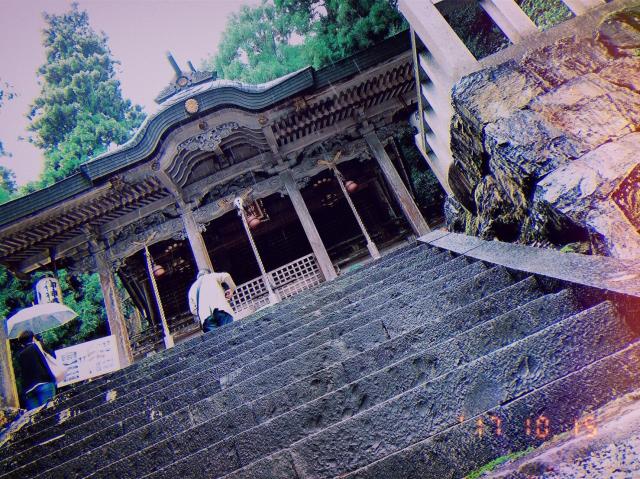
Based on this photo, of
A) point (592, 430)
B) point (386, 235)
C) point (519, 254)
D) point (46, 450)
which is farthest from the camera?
point (386, 235)

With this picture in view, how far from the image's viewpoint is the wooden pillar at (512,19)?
4.82 meters

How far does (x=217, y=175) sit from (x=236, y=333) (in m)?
6.42

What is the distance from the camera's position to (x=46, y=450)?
3.51 metres

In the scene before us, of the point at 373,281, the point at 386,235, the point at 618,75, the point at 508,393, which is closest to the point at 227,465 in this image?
the point at 508,393

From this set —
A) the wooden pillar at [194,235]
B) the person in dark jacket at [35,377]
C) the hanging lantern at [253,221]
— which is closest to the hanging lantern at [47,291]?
the person in dark jacket at [35,377]

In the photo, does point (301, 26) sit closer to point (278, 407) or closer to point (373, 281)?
point (373, 281)

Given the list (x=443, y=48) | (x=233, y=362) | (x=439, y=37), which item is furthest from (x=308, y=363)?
(x=439, y=37)

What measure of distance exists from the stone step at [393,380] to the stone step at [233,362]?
118cm

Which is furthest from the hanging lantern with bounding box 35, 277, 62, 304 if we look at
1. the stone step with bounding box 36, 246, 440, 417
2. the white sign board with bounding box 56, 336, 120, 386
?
the stone step with bounding box 36, 246, 440, 417

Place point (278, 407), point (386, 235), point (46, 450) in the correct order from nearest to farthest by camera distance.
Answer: point (278, 407) → point (46, 450) → point (386, 235)

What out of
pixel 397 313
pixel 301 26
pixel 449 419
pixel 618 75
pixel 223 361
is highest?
pixel 301 26

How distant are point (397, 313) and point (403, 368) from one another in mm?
1028

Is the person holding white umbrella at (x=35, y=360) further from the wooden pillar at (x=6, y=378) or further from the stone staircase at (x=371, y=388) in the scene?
the stone staircase at (x=371, y=388)

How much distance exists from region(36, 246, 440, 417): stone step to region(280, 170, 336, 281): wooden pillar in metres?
3.70
